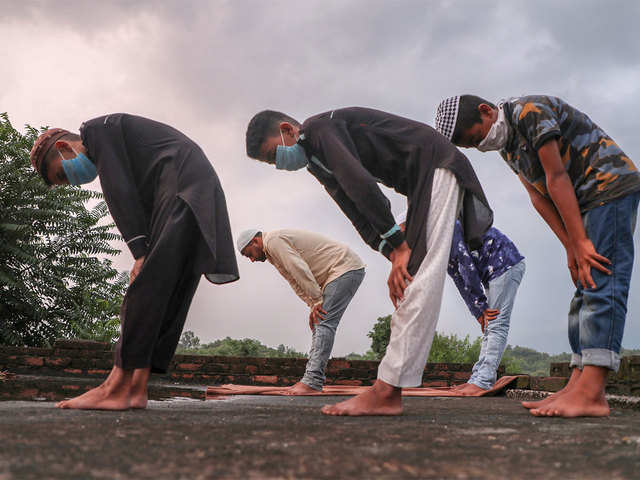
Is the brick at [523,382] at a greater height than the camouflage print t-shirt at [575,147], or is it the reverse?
the camouflage print t-shirt at [575,147]

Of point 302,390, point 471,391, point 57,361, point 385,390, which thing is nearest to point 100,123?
point 385,390

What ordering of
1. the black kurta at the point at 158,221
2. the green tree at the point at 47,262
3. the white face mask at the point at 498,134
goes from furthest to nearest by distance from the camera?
the green tree at the point at 47,262 → the white face mask at the point at 498,134 → the black kurta at the point at 158,221

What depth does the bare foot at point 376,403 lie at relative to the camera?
6.19ft

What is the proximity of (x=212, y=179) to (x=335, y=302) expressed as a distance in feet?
6.50

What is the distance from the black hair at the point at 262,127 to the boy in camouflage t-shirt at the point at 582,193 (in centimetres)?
70

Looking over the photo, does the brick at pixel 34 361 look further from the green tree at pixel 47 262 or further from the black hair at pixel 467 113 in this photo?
the black hair at pixel 467 113

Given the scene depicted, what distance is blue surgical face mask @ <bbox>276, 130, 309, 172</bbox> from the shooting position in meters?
2.37

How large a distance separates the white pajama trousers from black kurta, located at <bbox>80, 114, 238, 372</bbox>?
31.2 inches

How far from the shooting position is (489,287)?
4.05 m

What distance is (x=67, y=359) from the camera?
6.43m

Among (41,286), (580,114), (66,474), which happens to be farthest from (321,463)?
(41,286)

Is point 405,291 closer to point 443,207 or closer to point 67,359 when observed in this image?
point 443,207

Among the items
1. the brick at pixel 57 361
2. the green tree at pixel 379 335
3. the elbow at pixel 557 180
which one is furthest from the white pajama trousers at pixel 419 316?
the green tree at pixel 379 335

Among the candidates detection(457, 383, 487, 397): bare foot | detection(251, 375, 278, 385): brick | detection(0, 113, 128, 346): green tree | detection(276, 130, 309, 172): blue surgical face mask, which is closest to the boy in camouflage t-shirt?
detection(276, 130, 309, 172): blue surgical face mask
